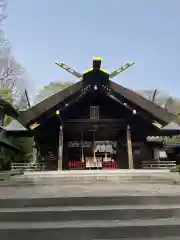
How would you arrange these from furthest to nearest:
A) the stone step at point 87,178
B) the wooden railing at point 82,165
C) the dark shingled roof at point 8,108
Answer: the dark shingled roof at point 8,108, the wooden railing at point 82,165, the stone step at point 87,178

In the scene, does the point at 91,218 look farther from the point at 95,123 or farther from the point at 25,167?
the point at 25,167

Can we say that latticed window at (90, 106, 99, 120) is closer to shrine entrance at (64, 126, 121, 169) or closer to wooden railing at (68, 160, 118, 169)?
shrine entrance at (64, 126, 121, 169)

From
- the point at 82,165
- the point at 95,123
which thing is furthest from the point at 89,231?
the point at 82,165

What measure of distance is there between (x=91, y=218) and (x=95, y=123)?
9353 millimetres

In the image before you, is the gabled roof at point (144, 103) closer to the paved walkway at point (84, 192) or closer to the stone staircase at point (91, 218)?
the paved walkway at point (84, 192)

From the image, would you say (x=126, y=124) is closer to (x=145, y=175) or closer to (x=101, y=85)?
(x=101, y=85)

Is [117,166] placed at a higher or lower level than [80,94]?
lower

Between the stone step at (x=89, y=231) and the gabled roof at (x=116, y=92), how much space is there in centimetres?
822

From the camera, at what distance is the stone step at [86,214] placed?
4.99 m

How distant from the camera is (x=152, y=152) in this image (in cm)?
1645

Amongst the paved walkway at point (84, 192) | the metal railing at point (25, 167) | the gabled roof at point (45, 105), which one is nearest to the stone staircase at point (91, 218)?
the paved walkway at point (84, 192)

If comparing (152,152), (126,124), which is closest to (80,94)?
(126,124)

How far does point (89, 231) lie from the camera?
4.45 meters

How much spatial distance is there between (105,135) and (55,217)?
36.0 ft
